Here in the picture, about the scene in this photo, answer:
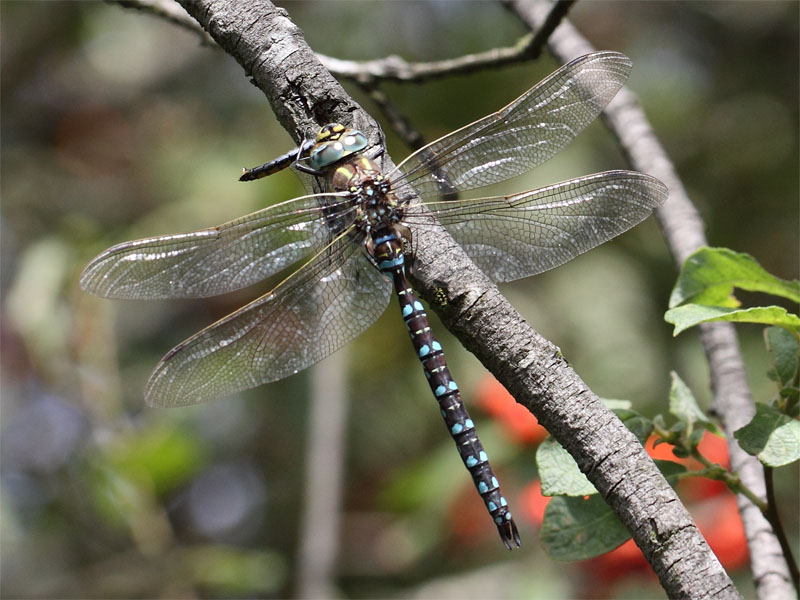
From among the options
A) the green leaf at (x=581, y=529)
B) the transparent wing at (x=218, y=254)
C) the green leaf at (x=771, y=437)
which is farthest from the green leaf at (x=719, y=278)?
the transparent wing at (x=218, y=254)

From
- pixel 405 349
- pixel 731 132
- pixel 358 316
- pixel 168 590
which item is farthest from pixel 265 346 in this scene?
pixel 731 132

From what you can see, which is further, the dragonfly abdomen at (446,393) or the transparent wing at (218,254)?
the transparent wing at (218,254)

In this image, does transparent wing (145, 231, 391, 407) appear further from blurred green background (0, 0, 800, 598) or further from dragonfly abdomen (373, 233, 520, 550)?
blurred green background (0, 0, 800, 598)

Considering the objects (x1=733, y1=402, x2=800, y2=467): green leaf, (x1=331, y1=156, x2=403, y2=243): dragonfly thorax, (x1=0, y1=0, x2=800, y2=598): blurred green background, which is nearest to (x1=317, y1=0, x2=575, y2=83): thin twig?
(x1=331, y1=156, x2=403, y2=243): dragonfly thorax

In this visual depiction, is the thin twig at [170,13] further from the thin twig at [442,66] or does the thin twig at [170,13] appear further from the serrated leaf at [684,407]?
the serrated leaf at [684,407]

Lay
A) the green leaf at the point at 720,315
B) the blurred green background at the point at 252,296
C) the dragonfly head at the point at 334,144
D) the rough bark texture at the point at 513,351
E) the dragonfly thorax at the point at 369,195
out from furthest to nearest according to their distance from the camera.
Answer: the blurred green background at the point at 252,296 → the dragonfly thorax at the point at 369,195 → the dragonfly head at the point at 334,144 → the green leaf at the point at 720,315 → the rough bark texture at the point at 513,351

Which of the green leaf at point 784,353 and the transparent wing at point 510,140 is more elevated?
the transparent wing at point 510,140
